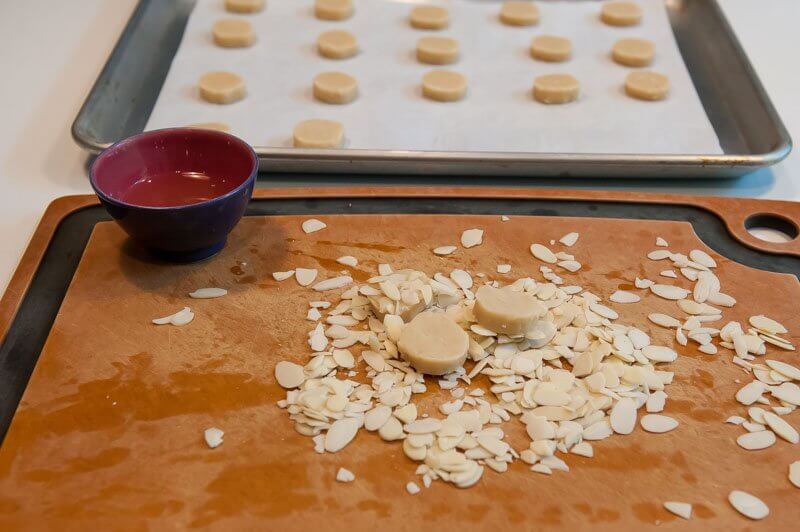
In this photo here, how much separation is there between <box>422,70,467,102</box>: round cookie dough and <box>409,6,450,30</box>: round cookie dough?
0.27 metres

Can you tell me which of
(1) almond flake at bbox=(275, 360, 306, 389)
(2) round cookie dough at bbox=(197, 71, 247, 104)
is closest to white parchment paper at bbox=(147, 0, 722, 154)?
(2) round cookie dough at bbox=(197, 71, 247, 104)

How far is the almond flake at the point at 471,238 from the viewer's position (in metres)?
1.18

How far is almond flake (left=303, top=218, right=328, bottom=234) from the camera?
1.20m

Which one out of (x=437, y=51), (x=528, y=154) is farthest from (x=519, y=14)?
(x=528, y=154)

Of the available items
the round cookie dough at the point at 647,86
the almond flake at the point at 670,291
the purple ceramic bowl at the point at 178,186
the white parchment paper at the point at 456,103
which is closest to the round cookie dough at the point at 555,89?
the white parchment paper at the point at 456,103

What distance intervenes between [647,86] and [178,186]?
1.04 metres

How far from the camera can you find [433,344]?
958mm

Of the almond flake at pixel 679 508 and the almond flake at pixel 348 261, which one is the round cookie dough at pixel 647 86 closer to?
the almond flake at pixel 348 261

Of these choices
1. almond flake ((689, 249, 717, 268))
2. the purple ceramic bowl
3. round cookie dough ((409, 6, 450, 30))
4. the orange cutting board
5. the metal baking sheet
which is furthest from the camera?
round cookie dough ((409, 6, 450, 30))

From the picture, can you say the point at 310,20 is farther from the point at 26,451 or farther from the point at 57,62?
the point at 26,451

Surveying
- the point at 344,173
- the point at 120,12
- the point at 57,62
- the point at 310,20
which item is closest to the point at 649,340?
the point at 344,173

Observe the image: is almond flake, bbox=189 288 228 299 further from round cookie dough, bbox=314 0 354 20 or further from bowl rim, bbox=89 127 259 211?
round cookie dough, bbox=314 0 354 20

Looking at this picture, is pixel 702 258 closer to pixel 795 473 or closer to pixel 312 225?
pixel 795 473

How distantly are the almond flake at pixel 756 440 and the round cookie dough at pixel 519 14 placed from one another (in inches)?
50.6
